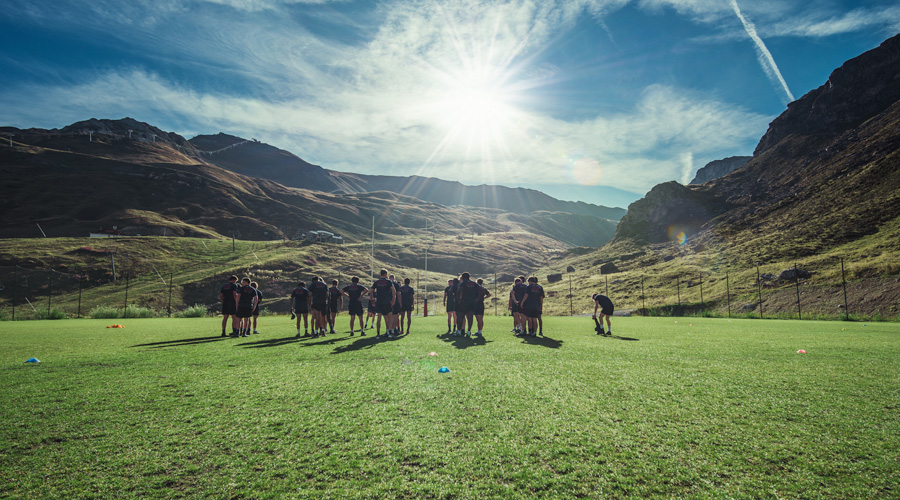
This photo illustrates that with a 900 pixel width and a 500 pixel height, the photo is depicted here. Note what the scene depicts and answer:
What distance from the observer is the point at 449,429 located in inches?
162

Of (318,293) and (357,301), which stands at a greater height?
(318,293)

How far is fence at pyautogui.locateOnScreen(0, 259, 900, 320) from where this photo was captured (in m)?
25.4

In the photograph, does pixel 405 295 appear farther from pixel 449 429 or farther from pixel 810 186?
pixel 810 186

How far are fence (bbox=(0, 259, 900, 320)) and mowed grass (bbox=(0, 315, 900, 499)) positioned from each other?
24.9m

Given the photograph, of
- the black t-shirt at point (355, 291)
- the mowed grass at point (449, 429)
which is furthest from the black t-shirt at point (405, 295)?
the mowed grass at point (449, 429)

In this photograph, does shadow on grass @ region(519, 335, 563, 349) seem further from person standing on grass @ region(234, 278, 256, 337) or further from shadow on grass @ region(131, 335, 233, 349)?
shadow on grass @ region(131, 335, 233, 349)

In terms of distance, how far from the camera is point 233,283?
12805mm

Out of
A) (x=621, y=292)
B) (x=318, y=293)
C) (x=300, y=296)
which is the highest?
(x=318, y=293)

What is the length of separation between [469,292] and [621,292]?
43.3 meters

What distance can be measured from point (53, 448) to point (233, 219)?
12721 centimetres

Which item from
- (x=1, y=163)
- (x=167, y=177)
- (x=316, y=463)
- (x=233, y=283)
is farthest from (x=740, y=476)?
(x=1, y=163)

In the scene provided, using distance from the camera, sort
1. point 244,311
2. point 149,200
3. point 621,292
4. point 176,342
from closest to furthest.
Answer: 1. point 176,342
2. point 244,311
3. point 621,292
4. point 149,200

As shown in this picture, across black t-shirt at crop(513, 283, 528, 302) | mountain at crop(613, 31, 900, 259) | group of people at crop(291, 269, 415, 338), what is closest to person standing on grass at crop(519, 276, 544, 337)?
black t-shirt at crop(513, 283, 528, 302)

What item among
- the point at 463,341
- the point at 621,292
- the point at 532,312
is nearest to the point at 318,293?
the point at 463,341
